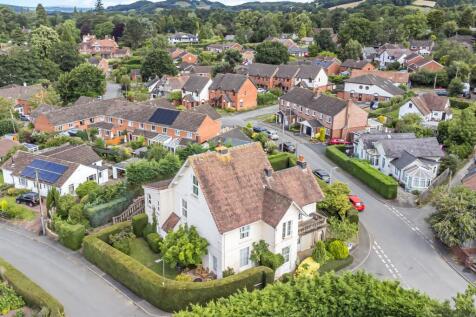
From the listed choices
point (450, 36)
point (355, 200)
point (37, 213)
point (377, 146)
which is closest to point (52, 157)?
point (37, 213)

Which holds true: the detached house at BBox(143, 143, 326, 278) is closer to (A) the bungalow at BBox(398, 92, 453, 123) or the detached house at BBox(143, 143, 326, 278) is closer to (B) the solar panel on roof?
(B) the solar panel on roof

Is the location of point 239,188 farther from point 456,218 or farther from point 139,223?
point 456,218

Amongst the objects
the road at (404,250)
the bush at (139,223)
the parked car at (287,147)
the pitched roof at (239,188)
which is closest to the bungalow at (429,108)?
the parked car at (287,147)

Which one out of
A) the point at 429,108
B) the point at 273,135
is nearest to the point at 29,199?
the point at 273,135

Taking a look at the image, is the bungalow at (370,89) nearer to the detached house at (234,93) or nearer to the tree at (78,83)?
the detached house at (234,93)

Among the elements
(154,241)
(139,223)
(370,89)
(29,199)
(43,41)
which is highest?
(43,41)
